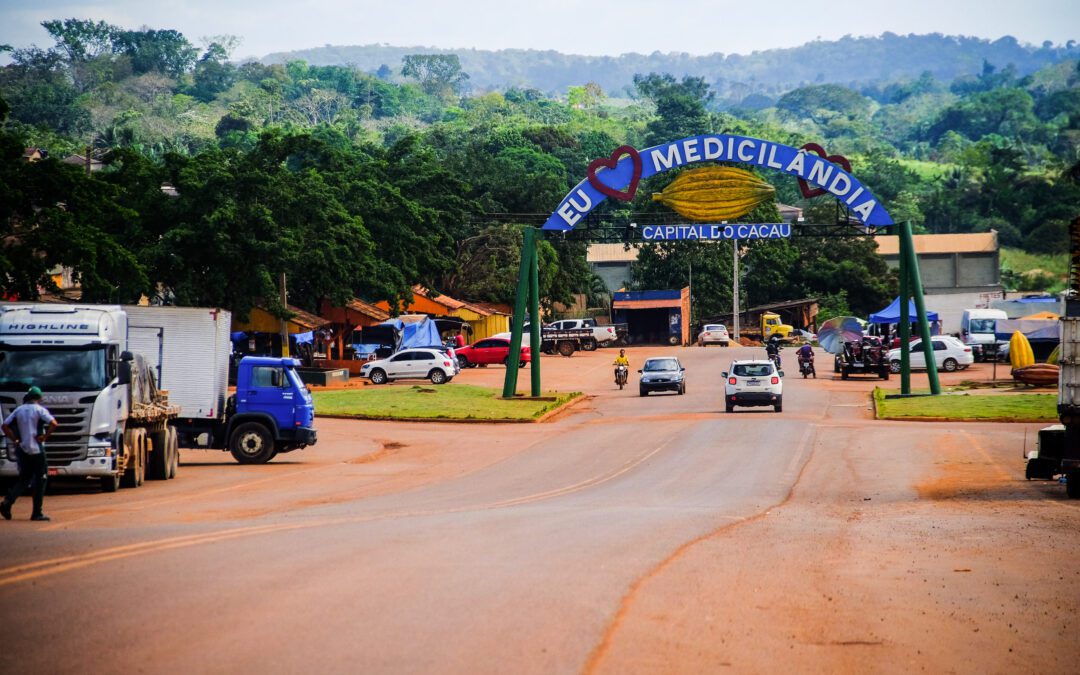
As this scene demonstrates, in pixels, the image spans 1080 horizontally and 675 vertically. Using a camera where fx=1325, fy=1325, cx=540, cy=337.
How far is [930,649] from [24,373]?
16.0 metres

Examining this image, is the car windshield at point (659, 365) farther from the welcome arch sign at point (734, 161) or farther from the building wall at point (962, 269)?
the building wall at point (962, 269)

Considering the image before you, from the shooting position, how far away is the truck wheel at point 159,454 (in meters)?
25.8

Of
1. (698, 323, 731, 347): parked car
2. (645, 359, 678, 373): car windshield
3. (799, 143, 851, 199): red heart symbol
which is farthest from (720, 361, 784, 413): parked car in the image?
(698, 323, 731, 347): parked car

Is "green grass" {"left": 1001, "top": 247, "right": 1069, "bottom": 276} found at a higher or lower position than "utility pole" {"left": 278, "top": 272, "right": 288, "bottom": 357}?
higher

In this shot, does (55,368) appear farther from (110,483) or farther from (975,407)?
(975,407)

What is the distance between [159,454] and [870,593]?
53.7ft

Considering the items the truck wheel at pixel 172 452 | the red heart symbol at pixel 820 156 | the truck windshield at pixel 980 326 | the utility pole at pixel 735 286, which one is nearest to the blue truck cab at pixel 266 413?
the truck wheel at pixel 172 452

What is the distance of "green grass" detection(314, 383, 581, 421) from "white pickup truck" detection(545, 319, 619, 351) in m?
28.1

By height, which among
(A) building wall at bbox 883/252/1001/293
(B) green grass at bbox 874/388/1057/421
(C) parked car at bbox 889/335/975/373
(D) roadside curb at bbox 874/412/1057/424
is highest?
(A) building wall at bbox 883/252/1001/293

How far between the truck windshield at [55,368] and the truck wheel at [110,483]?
1.87m

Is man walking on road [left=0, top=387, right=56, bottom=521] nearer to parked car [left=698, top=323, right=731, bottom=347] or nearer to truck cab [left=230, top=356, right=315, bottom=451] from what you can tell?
truck cab [left=230, top=356, right=315, bottom=451]

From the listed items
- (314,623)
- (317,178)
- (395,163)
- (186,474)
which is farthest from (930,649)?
(395,163)

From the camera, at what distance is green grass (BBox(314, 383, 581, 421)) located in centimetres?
4241

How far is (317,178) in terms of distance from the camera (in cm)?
6259
